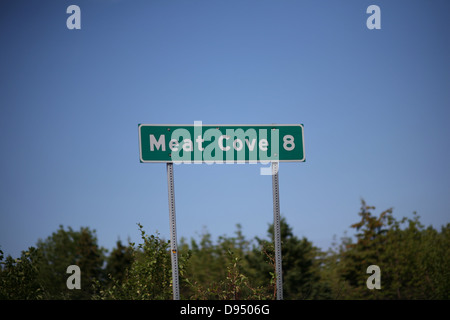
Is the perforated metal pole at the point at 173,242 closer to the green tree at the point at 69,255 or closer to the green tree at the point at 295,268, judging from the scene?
the green tree at the point at 295,268

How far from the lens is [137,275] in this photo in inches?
358

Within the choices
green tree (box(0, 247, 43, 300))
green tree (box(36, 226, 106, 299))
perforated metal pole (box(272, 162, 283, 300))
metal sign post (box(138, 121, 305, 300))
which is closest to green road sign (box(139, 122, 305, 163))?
metal sign post (box(138, 121, 305, 300))

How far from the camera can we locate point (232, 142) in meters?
6.13

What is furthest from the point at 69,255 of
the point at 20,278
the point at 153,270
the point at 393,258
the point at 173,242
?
the point at 173,242

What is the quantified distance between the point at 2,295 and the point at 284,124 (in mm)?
7668

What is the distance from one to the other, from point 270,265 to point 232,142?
686 centimetres

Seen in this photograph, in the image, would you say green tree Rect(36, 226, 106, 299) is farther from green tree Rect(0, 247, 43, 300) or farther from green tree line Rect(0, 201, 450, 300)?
green tree Rect(0, 247, 43, 300)

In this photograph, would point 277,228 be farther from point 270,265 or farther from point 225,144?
point 270,265

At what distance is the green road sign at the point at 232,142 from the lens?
5996 millimetres

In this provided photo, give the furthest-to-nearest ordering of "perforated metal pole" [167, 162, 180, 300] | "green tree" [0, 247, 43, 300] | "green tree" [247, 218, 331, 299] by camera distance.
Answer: "green tree" [247, 218, 331, 299], "green tree" [0, 247, 43, 300], "perforated metal pole" [167, 162, 180, 300]

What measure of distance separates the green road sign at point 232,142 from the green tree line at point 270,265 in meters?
2.42

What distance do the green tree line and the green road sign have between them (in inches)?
95.2

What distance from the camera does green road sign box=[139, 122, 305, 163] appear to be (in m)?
6.00
